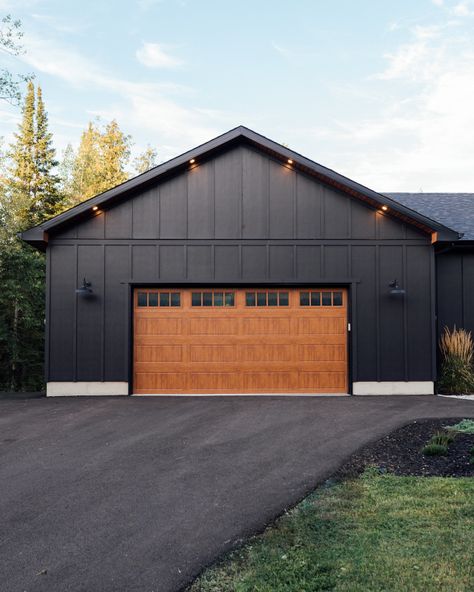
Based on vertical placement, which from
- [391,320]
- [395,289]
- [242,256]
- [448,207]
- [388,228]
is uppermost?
[448,207]

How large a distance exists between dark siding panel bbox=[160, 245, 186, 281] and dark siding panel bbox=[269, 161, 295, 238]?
203cm

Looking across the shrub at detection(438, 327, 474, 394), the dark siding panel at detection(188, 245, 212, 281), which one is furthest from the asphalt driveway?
the dark siding panel at detection(188, 245, 212, 281)

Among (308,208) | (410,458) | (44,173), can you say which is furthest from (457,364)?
(44,173)

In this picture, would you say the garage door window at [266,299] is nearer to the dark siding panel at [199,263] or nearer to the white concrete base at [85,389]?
the dark siding panel at [199,263]

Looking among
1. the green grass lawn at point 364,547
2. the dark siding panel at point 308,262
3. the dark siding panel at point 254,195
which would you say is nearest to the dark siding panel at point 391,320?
the dark siding panel at point 308,262

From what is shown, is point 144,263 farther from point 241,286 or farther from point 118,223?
point 241,286

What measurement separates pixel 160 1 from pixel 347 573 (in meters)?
15.5

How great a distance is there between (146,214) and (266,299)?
320 cm

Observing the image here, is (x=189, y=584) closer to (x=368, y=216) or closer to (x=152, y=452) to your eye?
(x=152, y=452)

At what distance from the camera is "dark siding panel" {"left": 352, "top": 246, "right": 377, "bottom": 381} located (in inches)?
372

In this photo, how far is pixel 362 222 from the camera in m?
9.63

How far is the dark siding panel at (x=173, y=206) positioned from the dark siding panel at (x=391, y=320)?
173 inches

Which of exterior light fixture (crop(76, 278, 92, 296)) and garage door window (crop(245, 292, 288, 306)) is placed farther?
garage door window (crop(245, 292, 288, 306))

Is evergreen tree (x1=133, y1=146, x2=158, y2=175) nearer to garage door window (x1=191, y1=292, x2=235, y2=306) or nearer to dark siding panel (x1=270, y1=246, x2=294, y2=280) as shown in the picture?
garage door window (x1=191, y1=292, x2=235, y2=306)
